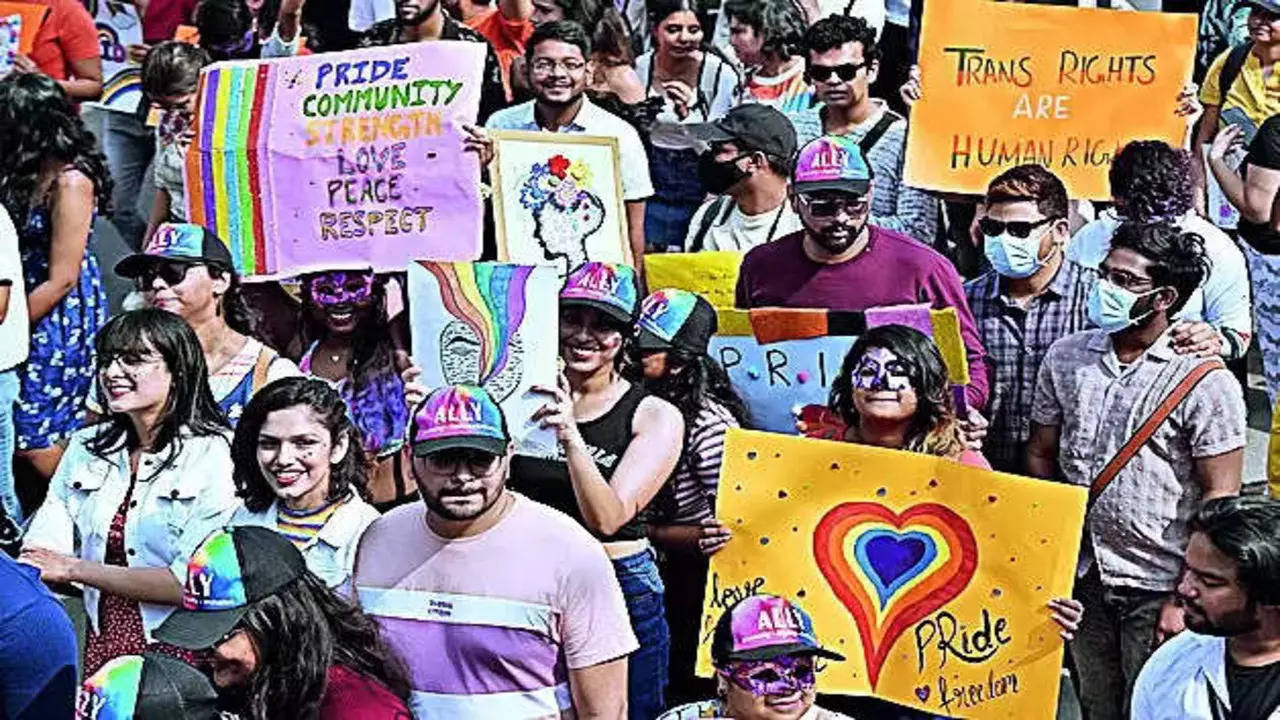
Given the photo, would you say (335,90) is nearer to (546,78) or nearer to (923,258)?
(546,78)

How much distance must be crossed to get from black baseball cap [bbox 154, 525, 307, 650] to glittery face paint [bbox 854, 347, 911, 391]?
1.77 meters

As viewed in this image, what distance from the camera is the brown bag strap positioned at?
6.18 m

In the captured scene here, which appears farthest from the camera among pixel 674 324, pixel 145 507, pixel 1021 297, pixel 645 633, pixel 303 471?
pixel 1021 297

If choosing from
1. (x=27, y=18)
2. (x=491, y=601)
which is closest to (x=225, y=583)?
(x=491, y=601)

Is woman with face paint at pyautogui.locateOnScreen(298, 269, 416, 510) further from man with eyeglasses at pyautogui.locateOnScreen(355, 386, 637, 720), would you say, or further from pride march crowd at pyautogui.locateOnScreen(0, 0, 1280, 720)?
man with eyeglasses at pyautogui.locateOnScreen(355, 386, 637, 720)

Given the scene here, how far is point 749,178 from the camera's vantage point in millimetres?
7840

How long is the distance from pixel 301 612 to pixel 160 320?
5.06ft

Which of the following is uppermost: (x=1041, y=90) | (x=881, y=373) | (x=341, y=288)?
(x=1041, y=90)

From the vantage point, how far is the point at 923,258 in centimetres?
693

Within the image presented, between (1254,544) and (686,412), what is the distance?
1926 millimetres

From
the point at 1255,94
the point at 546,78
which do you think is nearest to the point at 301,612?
the point at 546,78

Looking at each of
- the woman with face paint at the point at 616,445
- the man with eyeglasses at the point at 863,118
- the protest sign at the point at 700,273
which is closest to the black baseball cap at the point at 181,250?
the woman with face paint at the point at 616,445

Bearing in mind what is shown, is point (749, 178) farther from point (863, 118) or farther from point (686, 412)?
point (686, 412)

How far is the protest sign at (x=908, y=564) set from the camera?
5.76 metres
